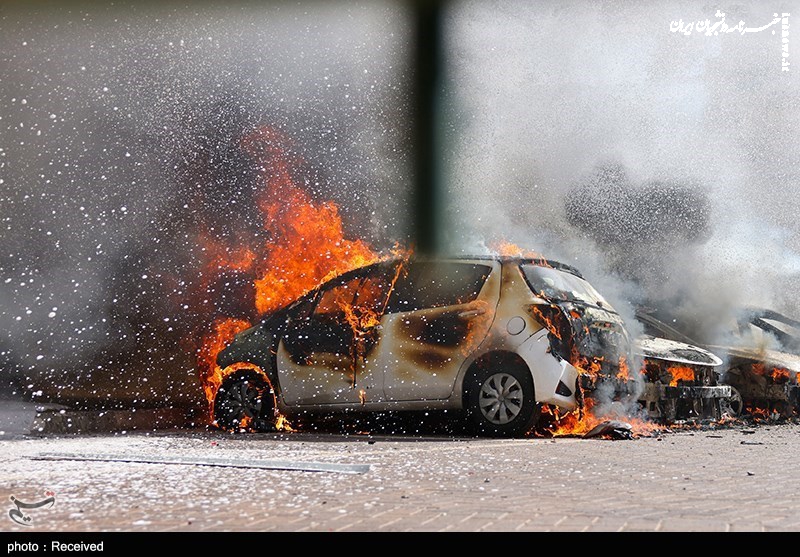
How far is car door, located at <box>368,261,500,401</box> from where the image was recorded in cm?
913

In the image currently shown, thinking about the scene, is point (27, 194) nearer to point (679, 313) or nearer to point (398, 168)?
point (398, 168)

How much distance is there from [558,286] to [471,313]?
89 centimetres

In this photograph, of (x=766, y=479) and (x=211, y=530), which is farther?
(x=766, y=479)

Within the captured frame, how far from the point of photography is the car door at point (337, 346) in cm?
955

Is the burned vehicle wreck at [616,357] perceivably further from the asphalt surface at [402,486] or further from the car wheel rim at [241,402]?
the car wheel rim at [241,402]

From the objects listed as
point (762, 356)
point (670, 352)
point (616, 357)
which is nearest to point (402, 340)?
point (616, 357)

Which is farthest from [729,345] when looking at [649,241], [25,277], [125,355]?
[25,277]

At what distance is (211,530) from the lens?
379 centimetres

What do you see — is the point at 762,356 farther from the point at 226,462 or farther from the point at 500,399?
the point at 226,462

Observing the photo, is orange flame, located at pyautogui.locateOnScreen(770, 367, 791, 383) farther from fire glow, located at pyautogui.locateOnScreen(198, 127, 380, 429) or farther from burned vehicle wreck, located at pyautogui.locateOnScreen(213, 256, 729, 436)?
fire glow, located at pyautogui.locateOnScreen(198, 127, 380, 429)

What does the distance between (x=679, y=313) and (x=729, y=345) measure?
0.96 m

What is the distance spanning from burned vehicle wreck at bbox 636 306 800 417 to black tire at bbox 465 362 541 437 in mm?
4073

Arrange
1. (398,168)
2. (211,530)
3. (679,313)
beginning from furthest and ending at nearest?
(398,168), (679,313), (211,530)

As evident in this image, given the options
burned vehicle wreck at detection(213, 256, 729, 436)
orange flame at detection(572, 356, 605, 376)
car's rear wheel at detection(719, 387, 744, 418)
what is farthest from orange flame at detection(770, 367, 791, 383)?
orange flame at detection(572, 356, 605, 376)
